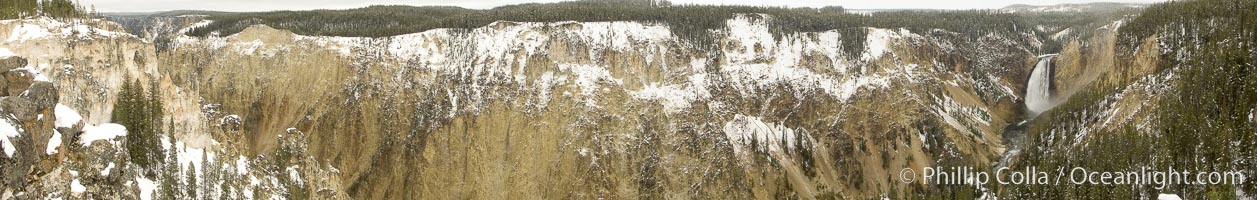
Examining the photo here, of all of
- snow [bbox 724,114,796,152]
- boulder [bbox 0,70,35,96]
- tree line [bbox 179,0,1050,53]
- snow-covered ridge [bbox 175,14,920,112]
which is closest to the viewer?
boulder [bbox 0,70,35,96]

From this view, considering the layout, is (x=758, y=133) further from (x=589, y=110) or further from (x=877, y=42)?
(x=877, y=42)

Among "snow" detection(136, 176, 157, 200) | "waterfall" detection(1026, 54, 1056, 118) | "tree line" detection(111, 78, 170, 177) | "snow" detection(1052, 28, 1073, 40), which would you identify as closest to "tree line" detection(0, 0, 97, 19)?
"tree line" detection(111, 78, 170, 177)

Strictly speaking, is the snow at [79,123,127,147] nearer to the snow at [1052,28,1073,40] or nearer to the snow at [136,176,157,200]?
the snow at [136,176,157,200]

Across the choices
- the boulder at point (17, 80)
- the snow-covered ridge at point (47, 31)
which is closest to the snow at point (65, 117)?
the boulder at point (17, 80)

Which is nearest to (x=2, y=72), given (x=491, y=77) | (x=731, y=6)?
(x=491, y=77)

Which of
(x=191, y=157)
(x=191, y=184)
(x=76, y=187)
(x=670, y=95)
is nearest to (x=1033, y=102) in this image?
(x=670, y=95)
